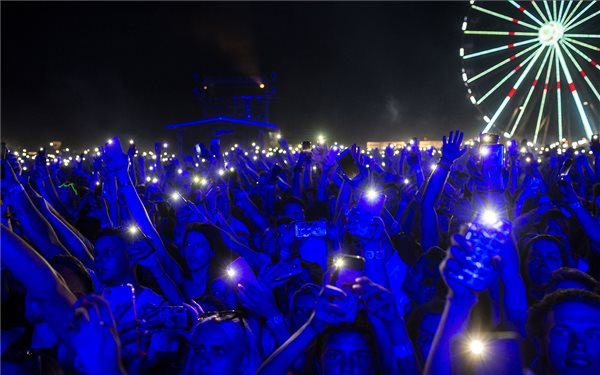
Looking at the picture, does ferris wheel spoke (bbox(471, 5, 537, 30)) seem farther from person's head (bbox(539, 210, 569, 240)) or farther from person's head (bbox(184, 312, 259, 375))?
person's head (bbox(184, 312, 259, 375))

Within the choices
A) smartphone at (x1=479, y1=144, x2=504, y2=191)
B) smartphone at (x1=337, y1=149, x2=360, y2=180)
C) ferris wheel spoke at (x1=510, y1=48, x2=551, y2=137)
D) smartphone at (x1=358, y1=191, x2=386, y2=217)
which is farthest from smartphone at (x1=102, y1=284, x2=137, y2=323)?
ferris wheel spoke at (x1=510, y1=48, x2=551, y2=137)

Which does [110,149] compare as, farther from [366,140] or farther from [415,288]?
[366,140]

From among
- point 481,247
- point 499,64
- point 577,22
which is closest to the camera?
point 481,247

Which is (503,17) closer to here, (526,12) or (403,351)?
(526,12)

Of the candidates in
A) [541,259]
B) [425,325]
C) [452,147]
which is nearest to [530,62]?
[452,147]

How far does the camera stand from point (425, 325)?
2.10 metres

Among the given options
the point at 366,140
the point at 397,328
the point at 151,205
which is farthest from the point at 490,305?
the point at 366,140

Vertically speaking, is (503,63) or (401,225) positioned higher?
(503,63)

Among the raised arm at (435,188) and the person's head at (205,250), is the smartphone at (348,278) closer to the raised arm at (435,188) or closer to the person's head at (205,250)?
the person's head at (205,250)

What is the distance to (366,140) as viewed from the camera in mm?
37906

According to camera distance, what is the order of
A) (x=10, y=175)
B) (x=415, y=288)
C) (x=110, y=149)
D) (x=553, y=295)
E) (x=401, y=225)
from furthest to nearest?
(x=401, y=225)
(x=110, y=149)
(x=415, y=288)
(x=10, y=175)
(x=553, y=295)

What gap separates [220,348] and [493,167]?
147 centimetres

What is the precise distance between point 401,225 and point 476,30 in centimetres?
1340

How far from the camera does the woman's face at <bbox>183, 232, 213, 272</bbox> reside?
2945 millimetres
